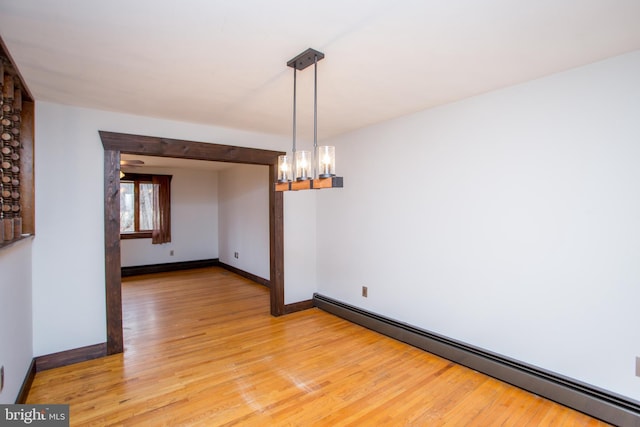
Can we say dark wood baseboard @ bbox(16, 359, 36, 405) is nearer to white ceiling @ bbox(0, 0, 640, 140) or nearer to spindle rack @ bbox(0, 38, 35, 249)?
spindle rack @ bbox(0, 38, 35, 249)

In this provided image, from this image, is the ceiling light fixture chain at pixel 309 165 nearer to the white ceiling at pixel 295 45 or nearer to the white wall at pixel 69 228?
the white ceiling at pixel 295 45

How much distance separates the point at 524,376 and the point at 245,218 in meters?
5.18

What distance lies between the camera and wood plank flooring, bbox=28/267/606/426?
85.1 inches

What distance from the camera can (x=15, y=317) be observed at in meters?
2.21

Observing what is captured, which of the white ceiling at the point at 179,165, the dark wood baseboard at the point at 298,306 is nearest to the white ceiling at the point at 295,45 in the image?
the dark wood baseboard at the point at 298,306

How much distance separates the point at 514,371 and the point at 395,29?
2.65 meters

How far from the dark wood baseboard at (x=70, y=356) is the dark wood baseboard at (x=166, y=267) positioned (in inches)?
155

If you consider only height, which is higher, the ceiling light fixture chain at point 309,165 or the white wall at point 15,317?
the ceiling light fixture chain at point 309,165

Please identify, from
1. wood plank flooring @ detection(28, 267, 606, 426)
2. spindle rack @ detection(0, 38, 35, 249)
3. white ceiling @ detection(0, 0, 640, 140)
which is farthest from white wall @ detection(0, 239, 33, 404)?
white ceiling @ detection(0, 0, 640, 140)

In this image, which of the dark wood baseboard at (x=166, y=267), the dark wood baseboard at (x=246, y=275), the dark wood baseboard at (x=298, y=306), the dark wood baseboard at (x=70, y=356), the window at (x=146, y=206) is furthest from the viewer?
the window at (x=146, y=206)

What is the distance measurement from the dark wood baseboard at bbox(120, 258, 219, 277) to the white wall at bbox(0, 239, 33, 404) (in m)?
4.16

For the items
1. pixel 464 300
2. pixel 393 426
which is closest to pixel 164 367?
pixel 393 426

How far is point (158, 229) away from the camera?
273 inches

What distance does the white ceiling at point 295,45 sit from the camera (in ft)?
5.17
